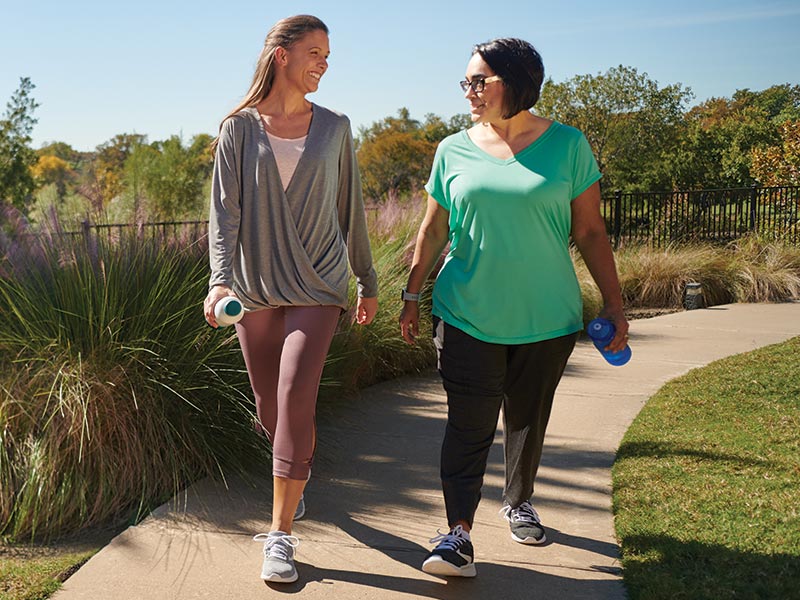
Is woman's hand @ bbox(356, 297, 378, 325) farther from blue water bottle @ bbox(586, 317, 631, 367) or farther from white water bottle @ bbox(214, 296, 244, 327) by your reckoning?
blue water bottle @ bbox(586, 317, 631, 367)

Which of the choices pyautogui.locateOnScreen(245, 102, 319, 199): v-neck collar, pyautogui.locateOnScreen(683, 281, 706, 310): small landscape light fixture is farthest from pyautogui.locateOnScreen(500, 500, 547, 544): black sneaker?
pyautogui.locateOnScreen(683, 281, 706, 310): small landscape light fixture

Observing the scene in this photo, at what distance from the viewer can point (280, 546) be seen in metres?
3.25

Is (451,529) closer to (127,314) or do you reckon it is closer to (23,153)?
(127,314)

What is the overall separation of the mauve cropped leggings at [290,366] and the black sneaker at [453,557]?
A: 0.53 meters

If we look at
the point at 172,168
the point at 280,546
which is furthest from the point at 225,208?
the point at 172,168

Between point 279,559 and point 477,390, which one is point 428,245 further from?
point 279,559

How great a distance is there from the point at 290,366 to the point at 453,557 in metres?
0.88

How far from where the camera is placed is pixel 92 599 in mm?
3166

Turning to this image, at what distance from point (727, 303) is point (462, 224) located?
10312 millimetres

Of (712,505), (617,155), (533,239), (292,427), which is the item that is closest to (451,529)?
(292,427)

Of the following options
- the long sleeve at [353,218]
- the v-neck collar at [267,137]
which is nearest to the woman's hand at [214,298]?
the v-neck collar at [267,137]

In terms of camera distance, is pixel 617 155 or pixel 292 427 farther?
pixel 617 155

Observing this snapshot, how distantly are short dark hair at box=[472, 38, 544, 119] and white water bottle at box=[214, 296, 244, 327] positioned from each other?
114cm

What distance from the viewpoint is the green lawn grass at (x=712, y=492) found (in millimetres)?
3275
